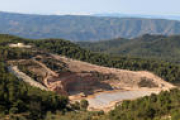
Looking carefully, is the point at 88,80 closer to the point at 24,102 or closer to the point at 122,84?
the point at 122,84

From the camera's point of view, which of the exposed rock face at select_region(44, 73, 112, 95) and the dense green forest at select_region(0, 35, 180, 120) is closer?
the dense green forest at select_region(0, 35, 180, 120)

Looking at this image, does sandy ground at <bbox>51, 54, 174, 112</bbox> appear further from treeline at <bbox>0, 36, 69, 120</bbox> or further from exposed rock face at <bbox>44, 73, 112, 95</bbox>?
treeline at <bbox>0, 36, 69, 120</bbox>

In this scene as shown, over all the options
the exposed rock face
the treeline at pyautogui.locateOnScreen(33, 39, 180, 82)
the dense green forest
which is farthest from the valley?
the dense green forest

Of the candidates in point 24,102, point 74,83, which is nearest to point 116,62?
point 74,83

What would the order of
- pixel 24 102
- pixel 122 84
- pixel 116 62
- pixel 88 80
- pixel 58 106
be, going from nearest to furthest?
pixel 24 102 → pixel 58 106 → pixel 88 80 → pixel 122 84 → pixel 116 62

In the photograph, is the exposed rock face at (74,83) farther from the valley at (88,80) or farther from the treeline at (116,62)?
the treeline at (116,62)

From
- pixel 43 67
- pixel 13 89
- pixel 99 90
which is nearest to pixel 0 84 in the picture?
pixel 13 89

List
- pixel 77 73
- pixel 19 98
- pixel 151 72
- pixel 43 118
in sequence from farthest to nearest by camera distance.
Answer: pixel 151 72, pixel 77 73, pixel 19 98, pixel 43 118

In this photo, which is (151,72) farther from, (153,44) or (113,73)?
(153,44)

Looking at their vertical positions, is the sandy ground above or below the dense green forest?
below

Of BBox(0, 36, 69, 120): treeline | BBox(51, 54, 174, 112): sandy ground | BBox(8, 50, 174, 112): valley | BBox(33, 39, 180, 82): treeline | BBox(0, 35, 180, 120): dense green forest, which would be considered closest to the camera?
BBox(0, 35, 180, 120): dense green forest

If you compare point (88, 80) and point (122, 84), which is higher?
→ point (88, 80)
